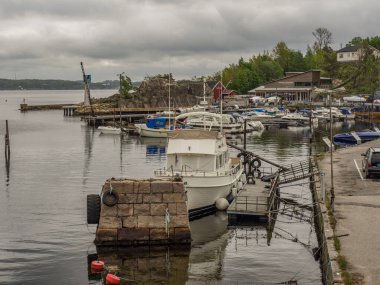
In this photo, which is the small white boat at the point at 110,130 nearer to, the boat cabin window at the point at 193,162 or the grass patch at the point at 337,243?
the boat cabin window at the point at 193,162

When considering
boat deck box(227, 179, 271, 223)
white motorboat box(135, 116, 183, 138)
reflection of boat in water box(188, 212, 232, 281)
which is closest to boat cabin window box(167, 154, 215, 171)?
boat deck box(227, 179, 271, 223)

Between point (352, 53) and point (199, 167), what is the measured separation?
158662mm

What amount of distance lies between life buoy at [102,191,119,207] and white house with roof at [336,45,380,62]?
15844 cm

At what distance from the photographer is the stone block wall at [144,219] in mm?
30438

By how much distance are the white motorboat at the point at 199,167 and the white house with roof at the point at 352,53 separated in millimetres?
148624

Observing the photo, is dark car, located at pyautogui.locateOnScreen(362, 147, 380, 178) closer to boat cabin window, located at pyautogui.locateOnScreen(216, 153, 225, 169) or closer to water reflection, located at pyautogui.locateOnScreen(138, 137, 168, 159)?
boat cabin window, located at pyautogui.locateOnScreen(216, 153, 225, 169)

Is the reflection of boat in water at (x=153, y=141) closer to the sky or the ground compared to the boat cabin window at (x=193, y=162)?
closer to the ground

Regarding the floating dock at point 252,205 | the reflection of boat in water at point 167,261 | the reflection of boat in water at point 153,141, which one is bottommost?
the reflection of boat in water at point 167,261

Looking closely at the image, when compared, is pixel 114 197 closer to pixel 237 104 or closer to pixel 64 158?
pixel 64 158

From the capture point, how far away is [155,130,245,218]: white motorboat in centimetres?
3662

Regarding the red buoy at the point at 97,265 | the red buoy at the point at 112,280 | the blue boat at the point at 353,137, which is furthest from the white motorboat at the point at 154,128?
the red buoy at the point at 112,280

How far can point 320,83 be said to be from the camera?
16312cm

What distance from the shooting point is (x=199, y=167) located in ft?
125

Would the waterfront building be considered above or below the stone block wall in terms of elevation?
above
